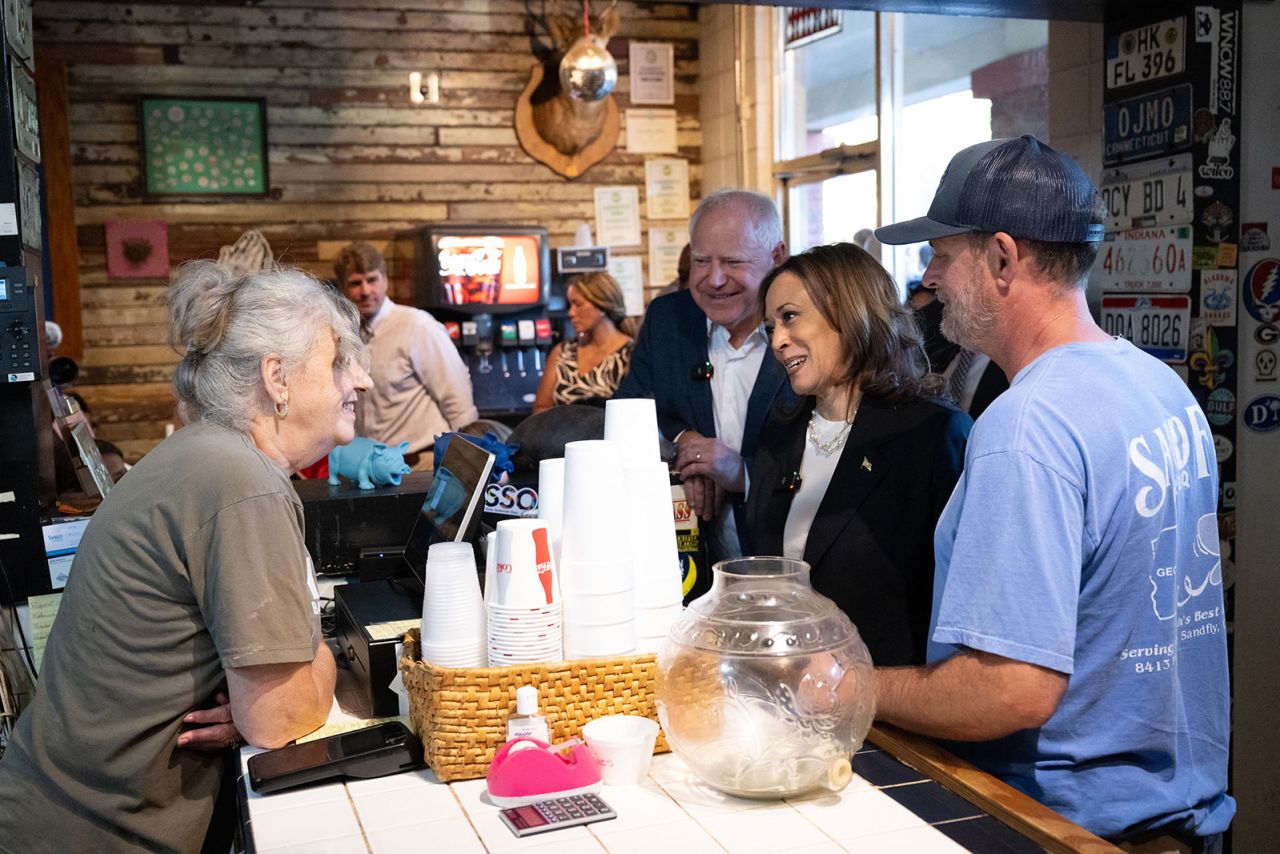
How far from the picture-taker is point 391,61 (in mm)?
7594

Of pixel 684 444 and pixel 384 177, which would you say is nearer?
pixel 684 444

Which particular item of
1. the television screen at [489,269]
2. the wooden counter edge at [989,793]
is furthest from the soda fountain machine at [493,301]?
the wooden counter edge at [989,793]

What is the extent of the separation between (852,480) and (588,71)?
512cm

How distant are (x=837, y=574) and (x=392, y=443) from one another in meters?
3.66

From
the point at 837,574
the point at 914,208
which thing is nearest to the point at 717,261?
the point at 837,574

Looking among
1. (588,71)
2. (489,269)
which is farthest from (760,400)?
(489,269)

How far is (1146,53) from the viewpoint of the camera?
3.41 metres

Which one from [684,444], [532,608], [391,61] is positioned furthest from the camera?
[391,61]

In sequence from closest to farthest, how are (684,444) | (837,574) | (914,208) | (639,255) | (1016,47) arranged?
1. (837,574)
2. (684,444)
3. (1016,47)
4. (914,208)
5. (639,255)

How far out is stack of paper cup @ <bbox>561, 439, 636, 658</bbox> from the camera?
1.67 meters

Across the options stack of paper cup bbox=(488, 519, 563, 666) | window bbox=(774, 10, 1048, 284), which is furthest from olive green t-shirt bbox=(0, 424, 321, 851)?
window bbox=(774, 10, 1048, 284)

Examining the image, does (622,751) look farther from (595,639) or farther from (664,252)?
(664,252)

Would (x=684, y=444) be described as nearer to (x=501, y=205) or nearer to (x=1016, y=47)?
(x=1016, y=47)

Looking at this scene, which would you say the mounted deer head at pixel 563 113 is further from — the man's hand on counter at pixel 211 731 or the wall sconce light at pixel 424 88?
the man's hand on counter at pixel 211 731
